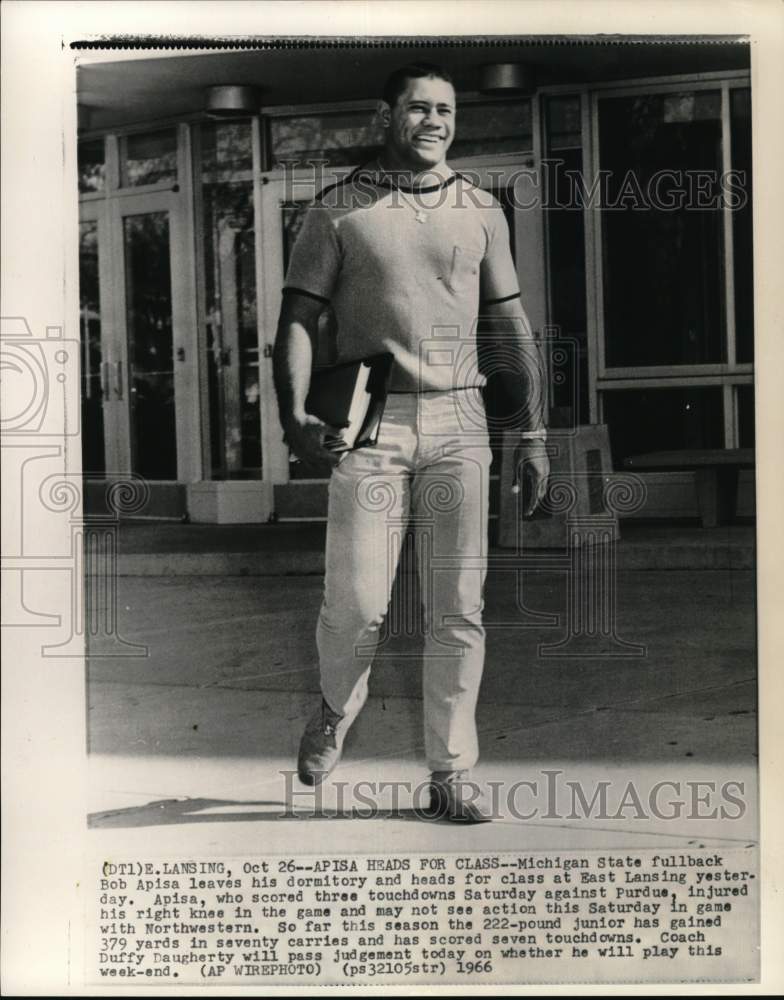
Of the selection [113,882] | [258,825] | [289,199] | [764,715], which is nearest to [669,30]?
[289,199]

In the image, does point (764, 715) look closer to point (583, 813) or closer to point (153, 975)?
point (583, 813)

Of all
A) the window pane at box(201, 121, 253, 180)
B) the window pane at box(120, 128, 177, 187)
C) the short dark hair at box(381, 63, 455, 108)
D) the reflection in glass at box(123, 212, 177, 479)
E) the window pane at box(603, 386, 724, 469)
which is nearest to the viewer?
the short dark hair at box(381, 63, 455, 108)

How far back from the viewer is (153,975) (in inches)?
152

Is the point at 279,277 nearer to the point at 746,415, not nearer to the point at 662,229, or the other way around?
the point at 662,229

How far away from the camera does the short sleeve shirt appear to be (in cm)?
396

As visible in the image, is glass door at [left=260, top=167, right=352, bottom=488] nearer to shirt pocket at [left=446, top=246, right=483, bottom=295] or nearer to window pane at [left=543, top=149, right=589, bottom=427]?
shirt pocket at [left=446, top=246, right=483, bottom=295]

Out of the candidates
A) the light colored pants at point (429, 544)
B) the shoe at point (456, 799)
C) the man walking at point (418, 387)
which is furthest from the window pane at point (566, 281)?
the shoe at point (456, 799)

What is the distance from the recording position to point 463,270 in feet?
13.1

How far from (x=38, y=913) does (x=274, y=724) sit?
0.63 m

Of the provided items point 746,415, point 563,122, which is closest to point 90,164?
point 563,122

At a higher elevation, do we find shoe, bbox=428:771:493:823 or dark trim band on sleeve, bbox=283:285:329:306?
dark trim band on sleeve, bbox=283:285:329:306

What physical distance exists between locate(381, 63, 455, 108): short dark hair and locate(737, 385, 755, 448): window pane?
915mm

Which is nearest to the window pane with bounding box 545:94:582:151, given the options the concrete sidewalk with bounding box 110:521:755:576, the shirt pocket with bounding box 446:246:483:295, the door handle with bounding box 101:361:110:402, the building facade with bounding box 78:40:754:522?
the building facade with bounding box 78:40:754:522

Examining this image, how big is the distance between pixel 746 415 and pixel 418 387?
71cm
